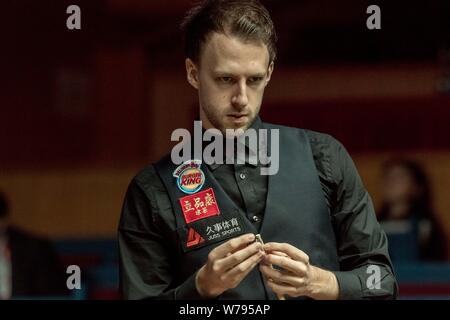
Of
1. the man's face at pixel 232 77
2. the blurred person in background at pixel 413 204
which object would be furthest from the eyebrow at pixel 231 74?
the blurred person in background at pixel 413 204

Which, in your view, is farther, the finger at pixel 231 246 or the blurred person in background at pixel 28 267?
the blurred person in background at pixel 28 267

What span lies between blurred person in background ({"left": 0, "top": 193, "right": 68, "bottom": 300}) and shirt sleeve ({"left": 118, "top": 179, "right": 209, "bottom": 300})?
2.66 m

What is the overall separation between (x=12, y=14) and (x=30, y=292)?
2916 millimetres

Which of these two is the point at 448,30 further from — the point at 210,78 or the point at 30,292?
the point at 210,78

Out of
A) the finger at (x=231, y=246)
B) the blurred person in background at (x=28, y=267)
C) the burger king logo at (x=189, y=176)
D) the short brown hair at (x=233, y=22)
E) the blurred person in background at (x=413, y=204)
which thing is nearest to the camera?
the finger at (x=231, y=246)

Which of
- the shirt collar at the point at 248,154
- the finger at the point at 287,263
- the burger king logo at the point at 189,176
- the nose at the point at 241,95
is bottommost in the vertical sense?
the finger at the point at 287,263

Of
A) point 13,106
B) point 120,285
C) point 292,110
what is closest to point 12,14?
point 13,106

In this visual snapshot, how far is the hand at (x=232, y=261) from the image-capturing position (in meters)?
1.73

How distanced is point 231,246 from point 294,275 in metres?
0.14

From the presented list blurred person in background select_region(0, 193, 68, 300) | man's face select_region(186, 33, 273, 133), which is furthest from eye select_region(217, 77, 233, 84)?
blurred person in background select_region(0, 193, 68, 300)

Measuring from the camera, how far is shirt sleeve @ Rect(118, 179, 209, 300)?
6.36 ft

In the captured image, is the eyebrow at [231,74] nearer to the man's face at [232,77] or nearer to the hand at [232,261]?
the man's face at [232,77]

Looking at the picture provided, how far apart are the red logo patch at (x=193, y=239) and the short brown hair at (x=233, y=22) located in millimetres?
376

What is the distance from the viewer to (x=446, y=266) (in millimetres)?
3926
